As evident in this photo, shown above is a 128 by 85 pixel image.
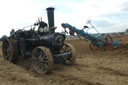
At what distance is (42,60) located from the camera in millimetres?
5820

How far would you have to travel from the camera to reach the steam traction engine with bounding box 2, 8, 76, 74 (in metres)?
5.83

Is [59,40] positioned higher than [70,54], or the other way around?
[59,40]

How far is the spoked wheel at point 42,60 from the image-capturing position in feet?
17.9

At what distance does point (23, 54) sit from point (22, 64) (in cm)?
74

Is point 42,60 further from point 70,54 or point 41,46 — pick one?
point 70,54

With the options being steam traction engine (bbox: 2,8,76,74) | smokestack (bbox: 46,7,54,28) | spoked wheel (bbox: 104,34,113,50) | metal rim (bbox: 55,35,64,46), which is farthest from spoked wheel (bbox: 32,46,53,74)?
spoked wheel (bbox: 104,34,113,50)

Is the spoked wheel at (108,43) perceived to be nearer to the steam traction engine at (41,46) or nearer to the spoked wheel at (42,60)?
the steam traction engine at (41,46)

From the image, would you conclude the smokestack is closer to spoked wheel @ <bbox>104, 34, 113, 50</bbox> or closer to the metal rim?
the metal rim

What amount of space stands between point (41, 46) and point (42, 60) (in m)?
0.50

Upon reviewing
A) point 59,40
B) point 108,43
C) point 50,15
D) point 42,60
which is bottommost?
point 42,60

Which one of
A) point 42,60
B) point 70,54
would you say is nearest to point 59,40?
point 70,54

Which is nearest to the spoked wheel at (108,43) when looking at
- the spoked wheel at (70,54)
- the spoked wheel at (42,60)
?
the spoked wheel at (70,54)

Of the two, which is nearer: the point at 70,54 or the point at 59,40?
the point at 59,40

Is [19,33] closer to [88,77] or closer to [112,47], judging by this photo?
[88,77]
